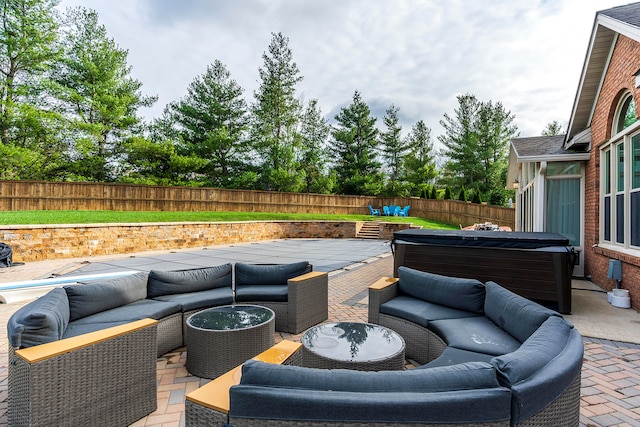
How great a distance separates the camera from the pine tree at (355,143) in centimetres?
2920

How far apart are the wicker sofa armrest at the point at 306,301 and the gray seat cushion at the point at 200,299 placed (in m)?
0.78

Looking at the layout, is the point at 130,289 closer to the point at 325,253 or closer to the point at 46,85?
the point at 325,253

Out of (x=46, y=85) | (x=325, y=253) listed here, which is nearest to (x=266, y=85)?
(x=46, y=85)

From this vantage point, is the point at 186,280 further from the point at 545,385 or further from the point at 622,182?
the point at 622,182

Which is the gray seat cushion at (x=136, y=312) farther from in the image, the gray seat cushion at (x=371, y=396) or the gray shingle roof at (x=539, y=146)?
the gray shingle roof at (x=539, y=146)

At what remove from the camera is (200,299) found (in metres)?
3.80

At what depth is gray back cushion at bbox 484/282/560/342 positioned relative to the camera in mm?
2371

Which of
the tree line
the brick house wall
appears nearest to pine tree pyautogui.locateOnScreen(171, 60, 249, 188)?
the tree line

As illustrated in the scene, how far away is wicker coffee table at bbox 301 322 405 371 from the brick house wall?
4.67m

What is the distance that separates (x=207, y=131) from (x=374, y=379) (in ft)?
78.4

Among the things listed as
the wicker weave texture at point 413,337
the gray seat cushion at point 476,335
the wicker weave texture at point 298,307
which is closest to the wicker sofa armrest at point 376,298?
the wicker weave texture at point 413,337

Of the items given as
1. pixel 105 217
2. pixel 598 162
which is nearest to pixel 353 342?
pixel 598 162

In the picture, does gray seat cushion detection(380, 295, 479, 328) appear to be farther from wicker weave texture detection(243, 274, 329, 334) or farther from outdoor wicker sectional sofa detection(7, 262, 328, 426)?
outdoor wicker sectional sofa detection(7, 262, 328, 426)

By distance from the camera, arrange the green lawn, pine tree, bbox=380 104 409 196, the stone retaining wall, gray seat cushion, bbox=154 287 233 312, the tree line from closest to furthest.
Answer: gray seat cushion, bbox=154 287 233 312 < the stone retaining wall < the green lawn < the tree line < pine tree, bbox=380 104 409 196
